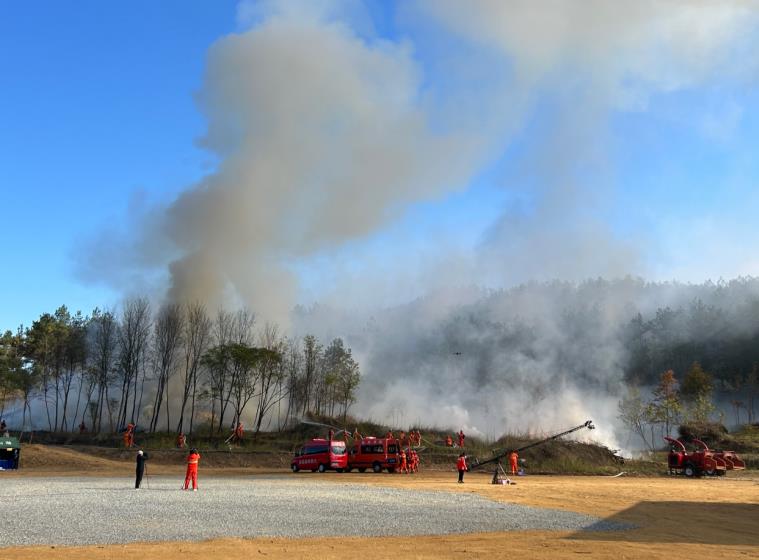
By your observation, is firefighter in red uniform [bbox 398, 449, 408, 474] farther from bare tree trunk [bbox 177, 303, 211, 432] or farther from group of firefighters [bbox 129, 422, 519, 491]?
bare tree trunk [bbox 177, 303, 211, 432]

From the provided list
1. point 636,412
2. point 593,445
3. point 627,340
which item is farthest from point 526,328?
point 593,445

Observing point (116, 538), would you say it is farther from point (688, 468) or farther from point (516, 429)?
point (516, 429)

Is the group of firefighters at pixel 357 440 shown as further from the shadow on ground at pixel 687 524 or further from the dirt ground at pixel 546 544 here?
the shadow on ground at pixel 687 524

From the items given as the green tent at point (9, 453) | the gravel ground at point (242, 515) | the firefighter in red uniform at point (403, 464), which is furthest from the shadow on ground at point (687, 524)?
the green tent at point (9, 453)

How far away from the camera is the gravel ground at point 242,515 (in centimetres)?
1385

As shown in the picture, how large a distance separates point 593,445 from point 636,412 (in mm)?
25847

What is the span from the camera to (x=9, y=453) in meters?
40.6

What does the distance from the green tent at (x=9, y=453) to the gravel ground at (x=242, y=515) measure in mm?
17798

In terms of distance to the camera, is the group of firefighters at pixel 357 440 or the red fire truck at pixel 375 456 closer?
the group of firefighters at pixel 357 440

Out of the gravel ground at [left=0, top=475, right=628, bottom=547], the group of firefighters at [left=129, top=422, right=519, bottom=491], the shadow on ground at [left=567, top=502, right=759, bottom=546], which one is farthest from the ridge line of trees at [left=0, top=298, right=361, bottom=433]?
the shadow on ground at [left=567, top=502, right=759, bottom=546]

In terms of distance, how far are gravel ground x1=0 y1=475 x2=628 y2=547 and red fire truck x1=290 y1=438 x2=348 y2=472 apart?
17540mm

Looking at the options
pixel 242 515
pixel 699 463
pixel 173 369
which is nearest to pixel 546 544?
pixel 242 515

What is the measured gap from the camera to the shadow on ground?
15133mm

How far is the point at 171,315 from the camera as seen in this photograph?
6806cm
